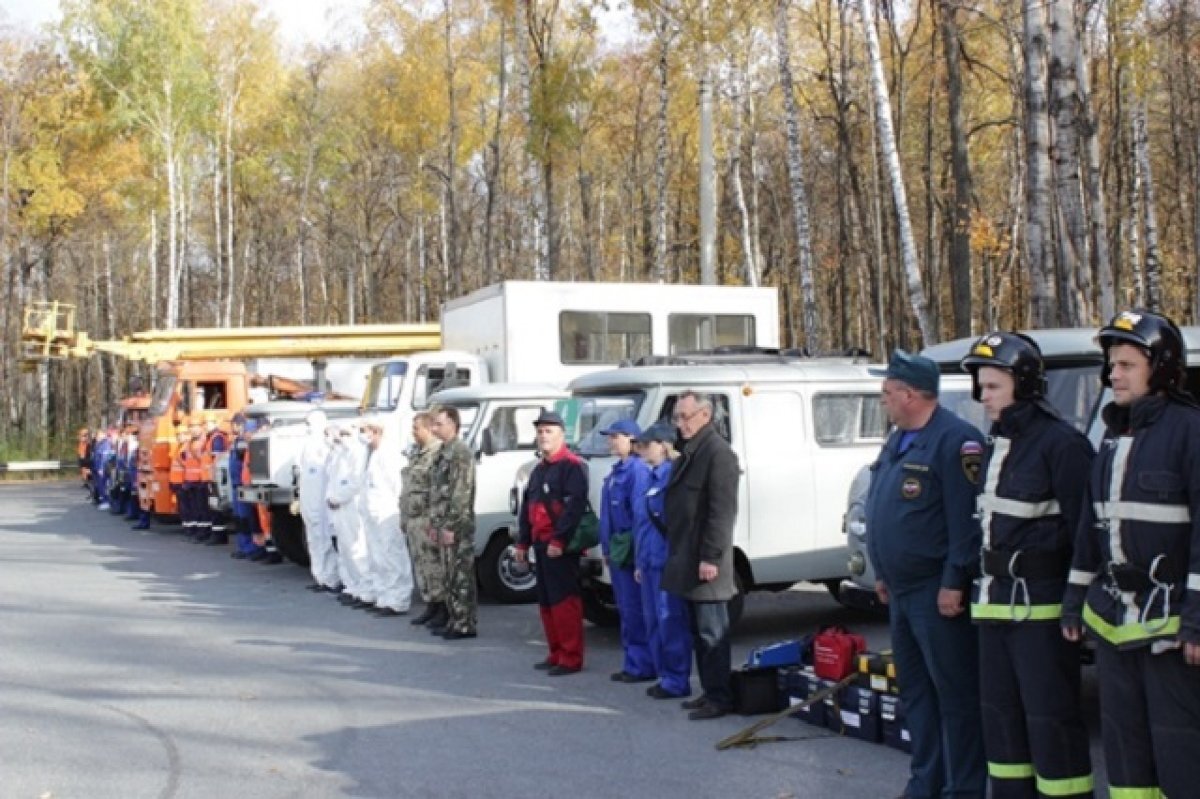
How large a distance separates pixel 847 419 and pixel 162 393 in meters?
15.4

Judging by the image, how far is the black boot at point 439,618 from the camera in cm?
1178

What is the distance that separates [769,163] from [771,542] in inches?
1370

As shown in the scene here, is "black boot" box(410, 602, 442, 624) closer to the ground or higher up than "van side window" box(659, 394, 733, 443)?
closer to the ground

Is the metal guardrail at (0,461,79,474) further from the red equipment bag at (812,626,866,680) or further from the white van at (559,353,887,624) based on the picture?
the red equipment bag at (812,626,866,680)

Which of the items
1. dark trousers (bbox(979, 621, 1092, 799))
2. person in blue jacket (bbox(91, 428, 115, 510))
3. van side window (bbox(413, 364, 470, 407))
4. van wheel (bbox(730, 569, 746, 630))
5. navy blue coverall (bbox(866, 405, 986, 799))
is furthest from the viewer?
person in blue jacket (bbox(91, 428, 115, 510))

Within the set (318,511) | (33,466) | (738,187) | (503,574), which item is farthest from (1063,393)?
(33,466)

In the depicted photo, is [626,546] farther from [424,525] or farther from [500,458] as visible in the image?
[500,458]

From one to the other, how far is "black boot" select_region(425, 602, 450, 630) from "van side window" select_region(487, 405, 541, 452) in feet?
8.12

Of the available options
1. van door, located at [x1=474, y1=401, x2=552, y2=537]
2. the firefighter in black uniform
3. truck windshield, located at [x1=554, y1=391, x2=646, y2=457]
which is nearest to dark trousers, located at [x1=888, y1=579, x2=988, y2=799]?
the firefighter in black uniform

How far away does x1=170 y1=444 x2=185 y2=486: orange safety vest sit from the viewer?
22.0 metres

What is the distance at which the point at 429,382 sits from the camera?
57.3 ft

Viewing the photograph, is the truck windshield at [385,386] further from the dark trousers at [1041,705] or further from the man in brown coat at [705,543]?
the dark trousers at [1041,705]

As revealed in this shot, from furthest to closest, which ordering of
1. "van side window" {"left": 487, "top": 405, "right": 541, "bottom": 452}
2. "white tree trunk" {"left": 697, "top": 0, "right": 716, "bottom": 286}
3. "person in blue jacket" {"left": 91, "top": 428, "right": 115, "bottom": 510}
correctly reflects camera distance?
"person in blue jacket" {"left": 91, "top": 428, "right": 115, "bottom": 510}, "white tree trunk" {"left": 697, "top": 0, "right": 716, "bottom": 286}, "van side window" {"left": 487, "top": 405, "right": 541, "bottom": 452}

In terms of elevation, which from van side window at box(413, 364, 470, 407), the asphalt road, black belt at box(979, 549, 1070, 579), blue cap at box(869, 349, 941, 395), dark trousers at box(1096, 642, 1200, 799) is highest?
van side window at box(413, 364, 470, 407)
